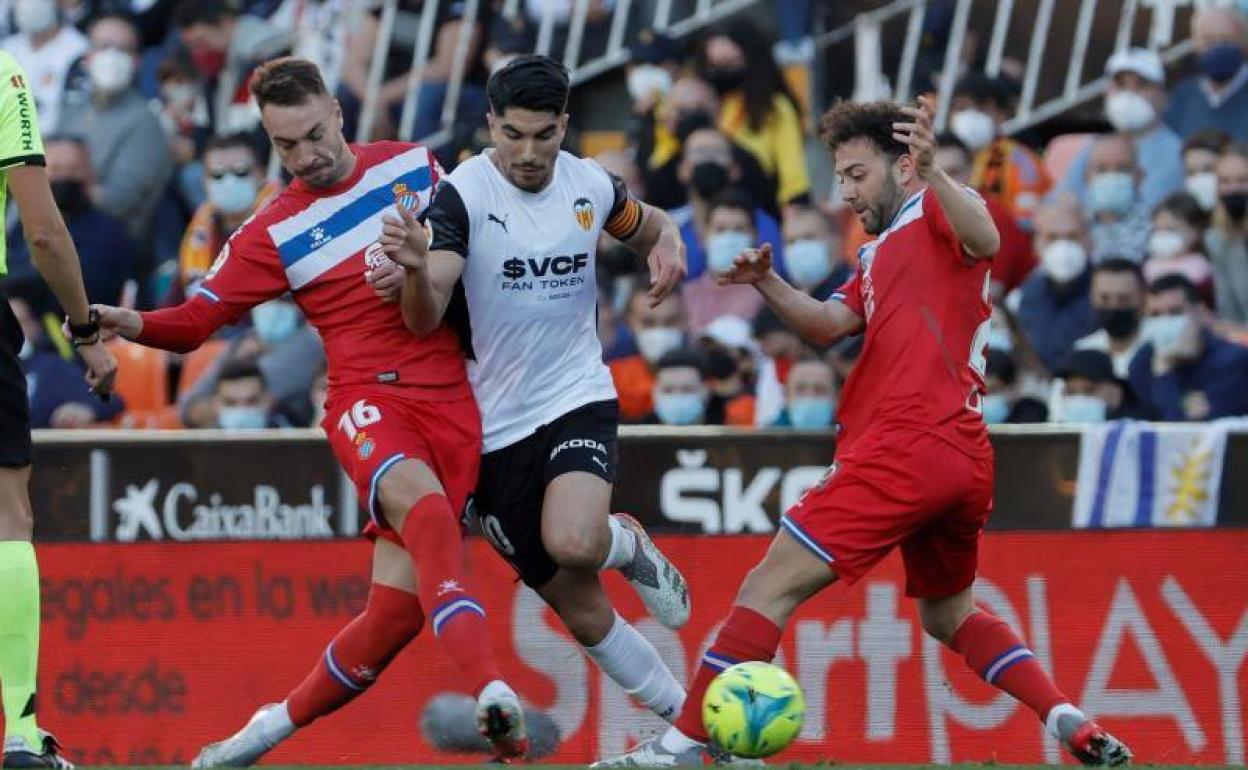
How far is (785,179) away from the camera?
40.8 feet

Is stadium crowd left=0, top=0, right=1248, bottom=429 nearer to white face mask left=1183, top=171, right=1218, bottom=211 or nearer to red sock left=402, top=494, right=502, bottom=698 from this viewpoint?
white face mask left=1183, top=171, right=1218, bottom=211

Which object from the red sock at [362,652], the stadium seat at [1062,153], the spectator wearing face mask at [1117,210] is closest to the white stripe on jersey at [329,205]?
the red sock at [362,652]

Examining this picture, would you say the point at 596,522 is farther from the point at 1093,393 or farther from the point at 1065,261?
the point at 1065,261

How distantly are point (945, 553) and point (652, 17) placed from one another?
6.44 m

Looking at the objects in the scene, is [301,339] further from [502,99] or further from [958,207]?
[958,207]

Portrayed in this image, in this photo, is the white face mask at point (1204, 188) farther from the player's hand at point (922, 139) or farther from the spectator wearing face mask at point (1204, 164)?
the player's hand at point (922, 139)

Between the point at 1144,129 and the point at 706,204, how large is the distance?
2.22 meters

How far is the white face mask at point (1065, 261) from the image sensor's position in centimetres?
1150

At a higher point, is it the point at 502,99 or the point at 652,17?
the point at 652,17

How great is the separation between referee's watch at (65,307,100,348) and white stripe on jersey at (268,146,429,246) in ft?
2.21

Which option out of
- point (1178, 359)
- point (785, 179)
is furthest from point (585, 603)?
point (785, 179)

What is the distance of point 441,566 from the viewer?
289 inches

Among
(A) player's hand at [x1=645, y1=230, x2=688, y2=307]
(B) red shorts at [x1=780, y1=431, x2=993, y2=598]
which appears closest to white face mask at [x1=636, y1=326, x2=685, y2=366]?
(A) player's hand at [x1=645, y1=230, x2=688, y2=307]

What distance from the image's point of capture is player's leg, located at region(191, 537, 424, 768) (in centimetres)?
767
